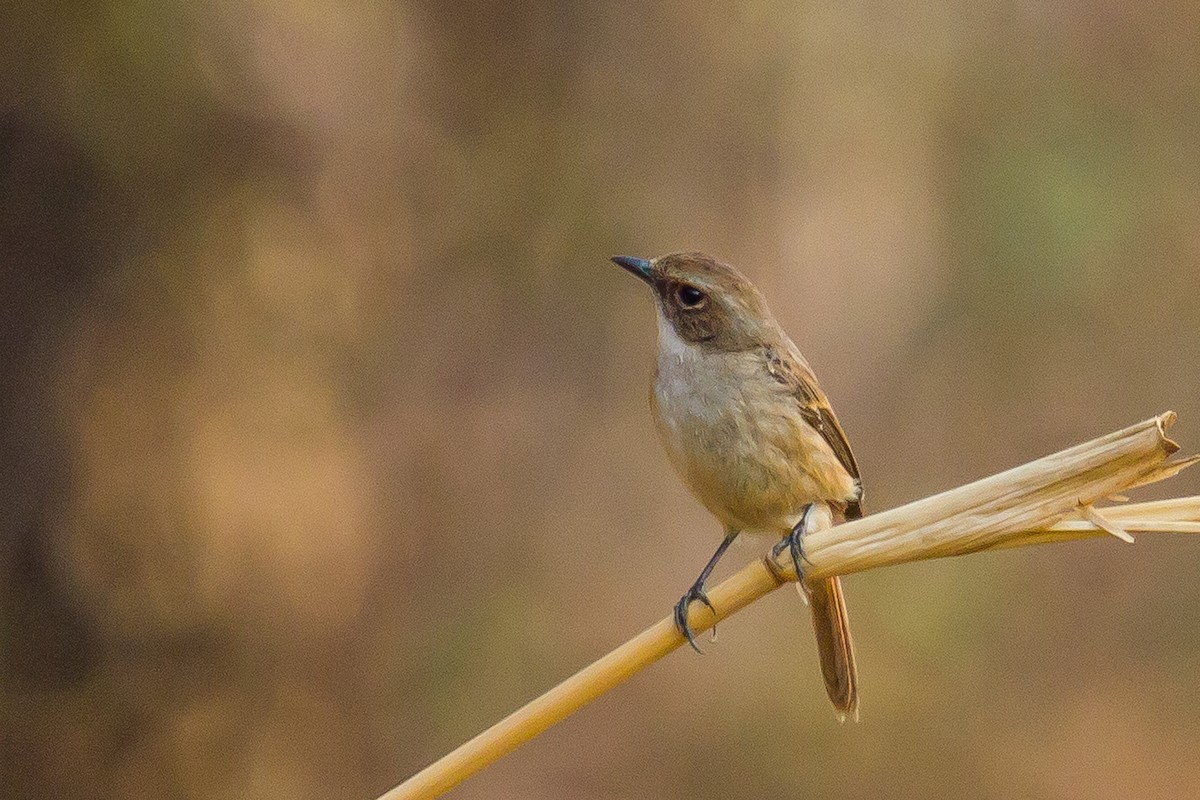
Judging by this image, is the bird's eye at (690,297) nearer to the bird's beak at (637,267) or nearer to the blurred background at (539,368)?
the bird's beak at (637,267)

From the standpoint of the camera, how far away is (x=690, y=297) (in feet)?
11.0

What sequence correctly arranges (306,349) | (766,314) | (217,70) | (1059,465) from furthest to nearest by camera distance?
(306,349) < (217,70) < (766,314) < (1059,465)

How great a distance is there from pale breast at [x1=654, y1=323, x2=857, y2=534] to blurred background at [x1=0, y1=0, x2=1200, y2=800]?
2.20m

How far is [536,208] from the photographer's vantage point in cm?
554

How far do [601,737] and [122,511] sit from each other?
2.43 m

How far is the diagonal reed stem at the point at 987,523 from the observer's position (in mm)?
1709

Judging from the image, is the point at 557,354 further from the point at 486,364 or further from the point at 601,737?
the point at 601,737

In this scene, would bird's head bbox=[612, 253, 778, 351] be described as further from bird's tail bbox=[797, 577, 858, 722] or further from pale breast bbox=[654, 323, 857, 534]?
Answer: bird's tail bbox=[797, 577, 858, 722]

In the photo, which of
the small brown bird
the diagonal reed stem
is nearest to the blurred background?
the small brown bird

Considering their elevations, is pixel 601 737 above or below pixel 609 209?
below

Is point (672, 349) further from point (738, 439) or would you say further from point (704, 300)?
point (738, 439)

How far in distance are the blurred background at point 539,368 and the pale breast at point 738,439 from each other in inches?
86.7

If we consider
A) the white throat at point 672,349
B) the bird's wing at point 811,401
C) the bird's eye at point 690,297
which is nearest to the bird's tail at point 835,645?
the bird's wing at point 811,401

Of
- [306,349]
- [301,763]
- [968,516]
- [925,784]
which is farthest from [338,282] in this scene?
[968,516]
